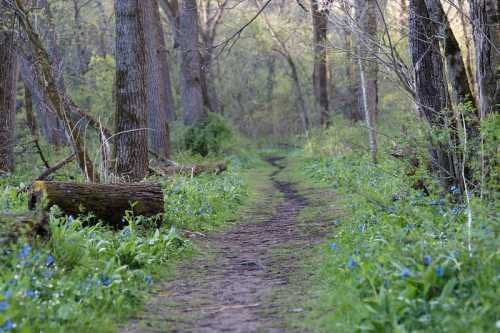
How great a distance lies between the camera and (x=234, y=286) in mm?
Answer: 5793

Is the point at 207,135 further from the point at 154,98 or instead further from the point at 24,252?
the point at 24,252

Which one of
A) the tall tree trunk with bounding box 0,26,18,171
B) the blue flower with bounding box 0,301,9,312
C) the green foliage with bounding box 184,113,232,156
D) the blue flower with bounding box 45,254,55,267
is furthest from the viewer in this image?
the green foliage with bounding box 184,113,232,156

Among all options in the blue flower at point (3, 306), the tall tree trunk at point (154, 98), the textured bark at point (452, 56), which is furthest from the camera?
the tall tree trunk at point (154, 98)

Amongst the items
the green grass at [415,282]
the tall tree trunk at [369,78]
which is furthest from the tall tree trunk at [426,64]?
the tall tree trunk at [369,78]

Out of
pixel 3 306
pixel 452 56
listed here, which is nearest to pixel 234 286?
pixel 3 306

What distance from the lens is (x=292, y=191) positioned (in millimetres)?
15688

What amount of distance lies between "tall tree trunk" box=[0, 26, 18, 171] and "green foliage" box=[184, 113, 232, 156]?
9.73 m

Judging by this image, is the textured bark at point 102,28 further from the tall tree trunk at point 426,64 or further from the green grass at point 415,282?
the green grass at point 415,282

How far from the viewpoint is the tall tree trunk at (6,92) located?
1386 centimetres

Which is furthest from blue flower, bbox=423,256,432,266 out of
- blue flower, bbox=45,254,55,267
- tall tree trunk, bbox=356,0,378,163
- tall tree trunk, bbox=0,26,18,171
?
tall tree trunk, bbox=0,26,18,171

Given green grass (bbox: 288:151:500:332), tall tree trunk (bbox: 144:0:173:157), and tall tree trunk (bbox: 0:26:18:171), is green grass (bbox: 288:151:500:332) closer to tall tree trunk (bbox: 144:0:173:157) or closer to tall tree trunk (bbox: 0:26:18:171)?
tall tree trunk (bbox: 0:26:18:171)

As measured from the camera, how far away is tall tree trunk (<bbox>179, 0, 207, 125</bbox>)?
875 inches

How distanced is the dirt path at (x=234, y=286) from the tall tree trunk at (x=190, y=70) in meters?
13.9

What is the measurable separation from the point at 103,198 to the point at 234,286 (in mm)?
2556
